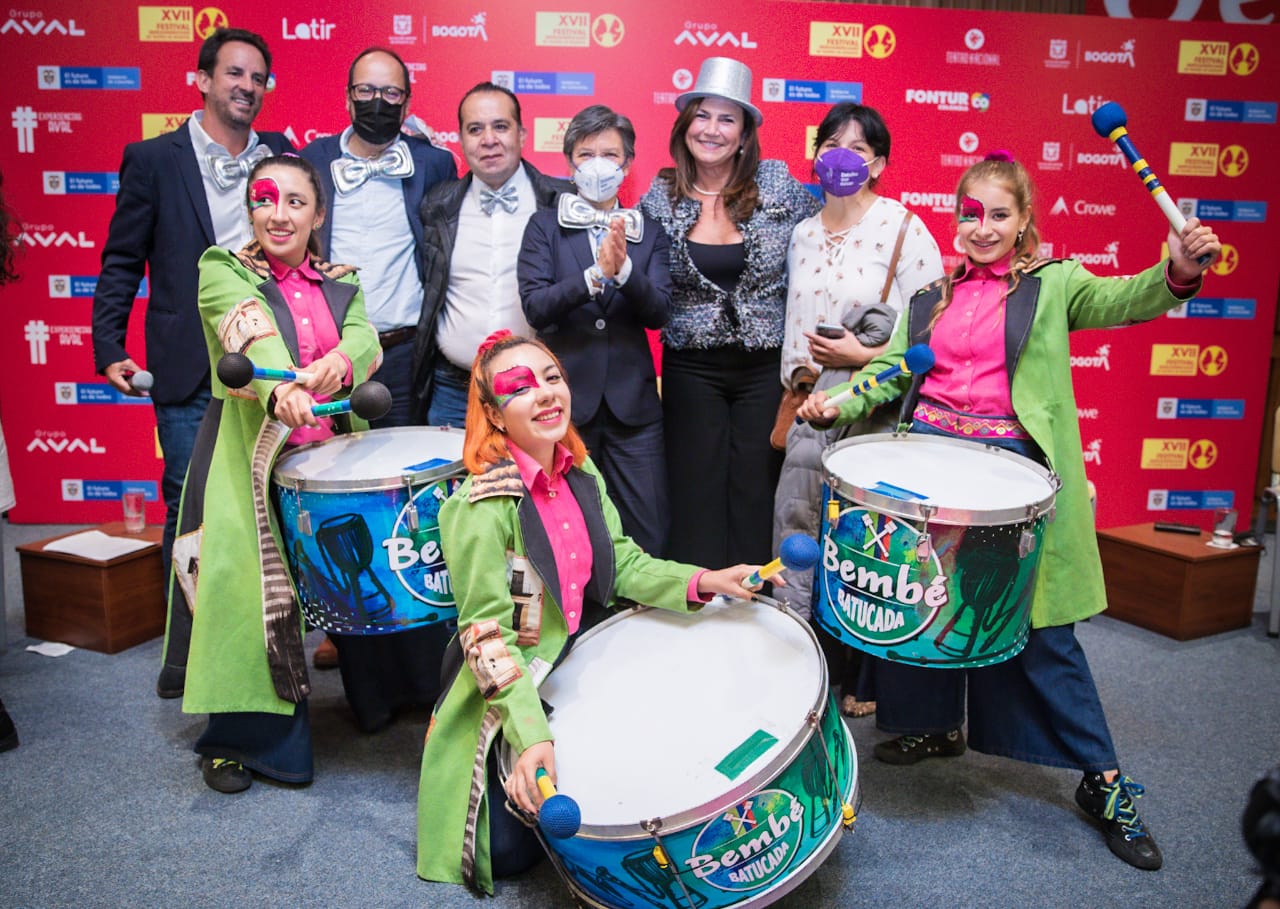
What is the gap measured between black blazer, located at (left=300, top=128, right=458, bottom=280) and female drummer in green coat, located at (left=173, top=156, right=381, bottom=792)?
0.59m

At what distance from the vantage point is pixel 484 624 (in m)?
2.04

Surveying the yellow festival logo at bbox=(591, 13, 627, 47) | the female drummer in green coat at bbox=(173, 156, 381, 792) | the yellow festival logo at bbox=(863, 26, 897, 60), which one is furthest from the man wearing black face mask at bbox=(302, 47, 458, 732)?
the yellow festival logo at bbox=(863, 26, 897, 60)

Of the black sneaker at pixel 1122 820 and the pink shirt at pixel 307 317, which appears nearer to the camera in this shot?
the black sneaker at pixel 1122 820

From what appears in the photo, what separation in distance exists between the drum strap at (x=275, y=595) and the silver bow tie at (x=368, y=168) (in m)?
1.08

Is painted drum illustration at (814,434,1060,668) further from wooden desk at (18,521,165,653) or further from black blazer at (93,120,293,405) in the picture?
wooden desk at (18,521,165,653)

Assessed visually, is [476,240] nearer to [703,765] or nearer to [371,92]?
[371,92]

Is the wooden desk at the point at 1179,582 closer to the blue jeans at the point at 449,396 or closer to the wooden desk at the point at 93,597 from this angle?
the blue jeans at the point at 449,396

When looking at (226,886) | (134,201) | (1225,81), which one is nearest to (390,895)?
(226,886)

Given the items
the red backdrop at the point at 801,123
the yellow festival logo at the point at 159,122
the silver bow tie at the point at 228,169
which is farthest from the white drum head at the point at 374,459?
the yellow festival logo at the point at 159,122

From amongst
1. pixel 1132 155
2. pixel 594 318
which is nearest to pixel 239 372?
pixel 594 318

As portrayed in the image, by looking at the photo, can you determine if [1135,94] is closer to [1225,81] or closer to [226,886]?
[1225,81]

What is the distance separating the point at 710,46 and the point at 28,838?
3.96 metres

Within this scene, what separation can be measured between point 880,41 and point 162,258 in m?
3.29

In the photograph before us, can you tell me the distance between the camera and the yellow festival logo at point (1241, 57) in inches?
191
